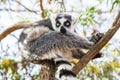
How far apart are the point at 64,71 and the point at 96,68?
97 cm

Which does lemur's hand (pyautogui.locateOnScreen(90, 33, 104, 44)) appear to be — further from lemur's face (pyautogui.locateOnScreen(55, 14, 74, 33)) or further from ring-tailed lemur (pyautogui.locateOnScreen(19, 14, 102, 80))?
lemur's face (pyautogui.locateOnScreen(55, 14, 74, 33))

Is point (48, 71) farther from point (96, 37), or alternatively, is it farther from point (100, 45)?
point (100, 45)

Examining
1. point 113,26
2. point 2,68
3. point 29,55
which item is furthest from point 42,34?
point 113,26

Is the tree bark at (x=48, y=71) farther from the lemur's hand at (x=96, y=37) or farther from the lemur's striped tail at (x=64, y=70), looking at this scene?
the lemur's hand at (x=96, y=37)

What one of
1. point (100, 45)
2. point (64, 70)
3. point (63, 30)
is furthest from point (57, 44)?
point (100, 45)

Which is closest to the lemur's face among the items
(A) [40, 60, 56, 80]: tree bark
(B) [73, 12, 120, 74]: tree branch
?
(A) [40, 60, 56, 80]: tree bark

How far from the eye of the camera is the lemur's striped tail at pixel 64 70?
3.50 m

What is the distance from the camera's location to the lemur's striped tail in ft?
11.5

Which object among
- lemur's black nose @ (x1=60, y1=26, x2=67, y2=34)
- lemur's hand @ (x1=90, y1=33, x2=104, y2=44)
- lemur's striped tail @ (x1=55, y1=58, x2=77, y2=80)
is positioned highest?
lemur's black nose @ (x1=60, y1=26, x2=67, y2=34)

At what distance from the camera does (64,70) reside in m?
3.62

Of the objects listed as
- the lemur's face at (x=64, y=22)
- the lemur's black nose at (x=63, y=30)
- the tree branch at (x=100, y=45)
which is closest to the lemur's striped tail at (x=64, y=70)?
the tree branch at (x=100, y=45)

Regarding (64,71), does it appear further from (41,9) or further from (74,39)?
(41,9)

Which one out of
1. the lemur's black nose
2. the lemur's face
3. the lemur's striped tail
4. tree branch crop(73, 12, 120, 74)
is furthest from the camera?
the lemur's face

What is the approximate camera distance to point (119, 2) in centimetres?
316
